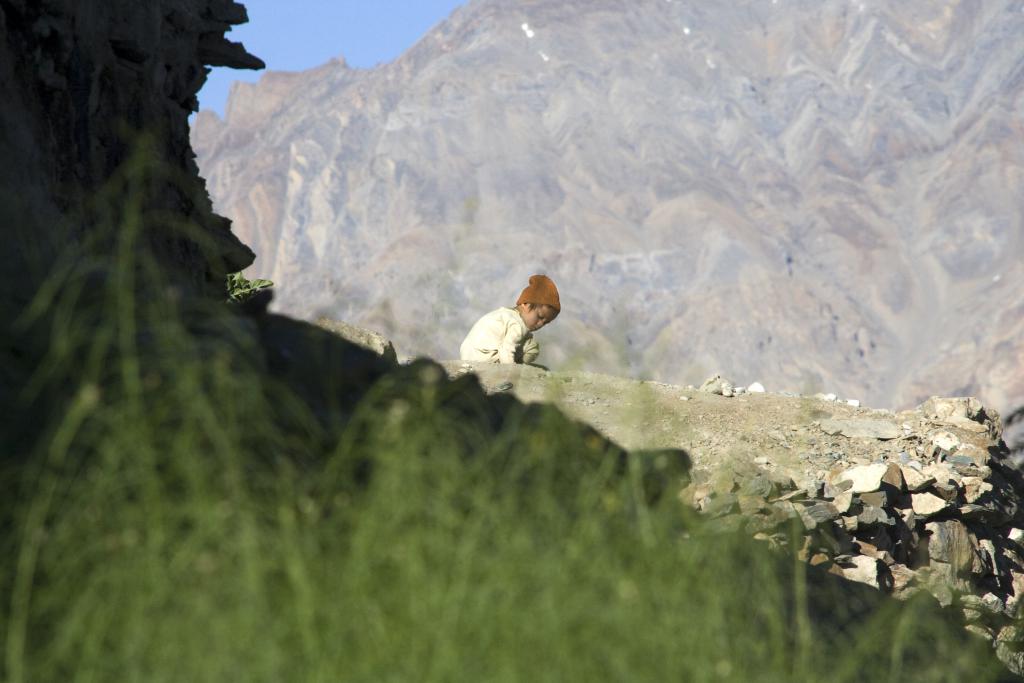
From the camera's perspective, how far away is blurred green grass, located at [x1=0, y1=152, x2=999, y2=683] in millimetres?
3123

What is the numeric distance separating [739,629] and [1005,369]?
429ft

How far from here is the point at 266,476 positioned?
3.69m

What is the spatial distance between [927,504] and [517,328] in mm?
4340

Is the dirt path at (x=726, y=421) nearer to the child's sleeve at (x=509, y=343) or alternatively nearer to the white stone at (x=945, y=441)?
the child's sleeve at (x=509, y=343)

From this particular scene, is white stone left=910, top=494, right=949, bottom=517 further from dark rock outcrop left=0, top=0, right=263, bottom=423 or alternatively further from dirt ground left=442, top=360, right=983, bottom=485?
dark rock outcrop left=0, top=0, right=263, bottom=423

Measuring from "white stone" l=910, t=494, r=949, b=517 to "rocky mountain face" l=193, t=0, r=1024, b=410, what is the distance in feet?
341

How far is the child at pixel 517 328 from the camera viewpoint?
38.3 ft

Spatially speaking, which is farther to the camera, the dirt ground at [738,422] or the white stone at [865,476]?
the dirt ground at [738,422]

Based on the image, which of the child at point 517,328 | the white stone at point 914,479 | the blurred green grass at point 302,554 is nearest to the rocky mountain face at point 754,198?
the child at point 517,328

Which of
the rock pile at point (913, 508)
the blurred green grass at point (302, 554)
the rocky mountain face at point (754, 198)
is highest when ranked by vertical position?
the rocky mountain face at point (754, 198)

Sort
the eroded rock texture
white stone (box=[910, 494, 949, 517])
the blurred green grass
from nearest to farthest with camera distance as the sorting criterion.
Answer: the blurred green grass → the eroded rock texture → white stone (box=[910, 494, 949, 517])

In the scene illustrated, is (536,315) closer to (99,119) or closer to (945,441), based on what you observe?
(99,119)

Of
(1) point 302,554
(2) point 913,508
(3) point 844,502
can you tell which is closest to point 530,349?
(3) point 844,502

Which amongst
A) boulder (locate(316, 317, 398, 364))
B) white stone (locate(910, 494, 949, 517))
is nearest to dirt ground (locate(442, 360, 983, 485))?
white stone (locate(910, 494, 949, 517))
